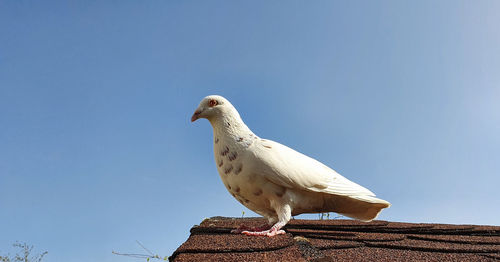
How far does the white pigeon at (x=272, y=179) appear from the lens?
9.97 feet

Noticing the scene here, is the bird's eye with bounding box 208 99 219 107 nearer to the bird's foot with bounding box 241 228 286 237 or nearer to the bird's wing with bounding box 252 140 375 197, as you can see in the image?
the bird's wing with bounding box 252 140 375 197

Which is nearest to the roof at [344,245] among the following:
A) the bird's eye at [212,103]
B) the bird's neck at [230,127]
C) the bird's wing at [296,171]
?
the bird's wing at [296,171]

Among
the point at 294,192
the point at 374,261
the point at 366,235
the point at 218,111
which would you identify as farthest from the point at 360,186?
the point at 218,111

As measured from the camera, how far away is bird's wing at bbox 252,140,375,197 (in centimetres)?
301

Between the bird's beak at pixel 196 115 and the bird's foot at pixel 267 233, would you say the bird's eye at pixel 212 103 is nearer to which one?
the bird's beak at pixel 196 115

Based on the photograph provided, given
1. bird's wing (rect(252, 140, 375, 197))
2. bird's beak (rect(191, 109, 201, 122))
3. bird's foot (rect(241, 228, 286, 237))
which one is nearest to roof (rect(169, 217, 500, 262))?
bird's foot (rect(241, 228, 286, 237))

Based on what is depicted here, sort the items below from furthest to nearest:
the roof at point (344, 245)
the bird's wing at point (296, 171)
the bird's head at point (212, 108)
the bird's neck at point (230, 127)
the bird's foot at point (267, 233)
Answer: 1. the bird's head at point (212, 108)
2. the bird's neck at point (230, 127)
3. the bird's wing at point (296, 171)
4. the bird's foot at point (267, 233)
5. the roof at point (344, 245)

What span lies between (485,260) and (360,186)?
115 cm

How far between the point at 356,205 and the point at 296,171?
0.74 meters

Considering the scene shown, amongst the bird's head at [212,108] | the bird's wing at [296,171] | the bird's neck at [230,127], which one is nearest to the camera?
the bird's wing at [296,171]

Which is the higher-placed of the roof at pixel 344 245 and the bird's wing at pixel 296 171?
the bird's wing at pixel 296 171

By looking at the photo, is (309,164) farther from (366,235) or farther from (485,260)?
(485,260)

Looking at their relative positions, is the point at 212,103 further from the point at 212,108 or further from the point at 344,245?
the point at 344,245

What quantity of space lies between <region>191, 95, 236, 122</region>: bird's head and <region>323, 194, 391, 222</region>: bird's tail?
1.15 meters
